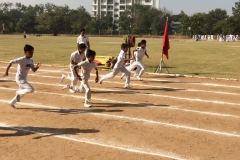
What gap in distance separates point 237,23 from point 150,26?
31.4 m

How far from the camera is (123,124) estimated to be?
695 centimetres

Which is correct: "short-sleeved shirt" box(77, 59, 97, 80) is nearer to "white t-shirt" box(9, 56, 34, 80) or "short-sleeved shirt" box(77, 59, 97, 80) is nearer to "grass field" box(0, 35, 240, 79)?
"white t-shirt" box(9, 56, 34, 80)

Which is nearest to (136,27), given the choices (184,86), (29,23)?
(29,23)

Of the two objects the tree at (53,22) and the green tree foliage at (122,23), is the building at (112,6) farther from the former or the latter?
the tree at (53,22)

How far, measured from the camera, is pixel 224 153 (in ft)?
17.9

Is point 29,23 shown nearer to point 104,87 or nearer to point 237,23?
point 237,23

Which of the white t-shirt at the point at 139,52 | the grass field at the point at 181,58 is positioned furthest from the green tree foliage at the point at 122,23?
the white t-shirt at the point at 139,52

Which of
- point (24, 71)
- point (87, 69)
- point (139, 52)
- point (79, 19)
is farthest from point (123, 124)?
point (79, 19)

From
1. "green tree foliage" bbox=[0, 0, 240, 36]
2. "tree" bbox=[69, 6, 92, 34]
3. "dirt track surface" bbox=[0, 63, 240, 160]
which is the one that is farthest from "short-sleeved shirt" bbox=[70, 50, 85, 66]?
"tree" bbox=[69, 6, 92, 34]

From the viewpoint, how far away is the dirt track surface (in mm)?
5469

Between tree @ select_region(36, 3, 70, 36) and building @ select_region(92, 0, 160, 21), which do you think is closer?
tree @ select_region(36, 3, 70, 36)

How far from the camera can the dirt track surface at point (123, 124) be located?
5.47m

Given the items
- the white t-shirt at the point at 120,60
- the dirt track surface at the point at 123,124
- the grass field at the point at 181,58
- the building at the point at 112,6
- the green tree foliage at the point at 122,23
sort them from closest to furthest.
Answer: the dirt track surface at the point at 123,124 < the white t-shirt at the point at 120,60 < the grass field at the point at 181,58 < the green tree foliage at the point at 122,23 < the building at the point at 112,6

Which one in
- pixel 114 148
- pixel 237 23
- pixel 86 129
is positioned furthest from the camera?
pixel 237 23
